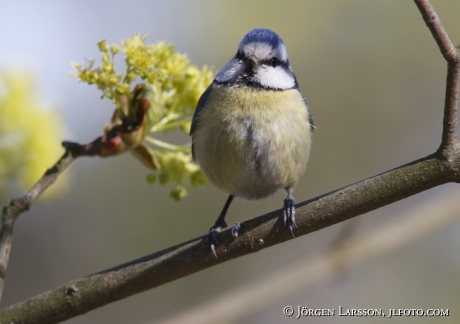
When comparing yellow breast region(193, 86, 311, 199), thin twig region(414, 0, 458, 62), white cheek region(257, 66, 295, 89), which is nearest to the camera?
thin twig region(414, 0, 458, 62)

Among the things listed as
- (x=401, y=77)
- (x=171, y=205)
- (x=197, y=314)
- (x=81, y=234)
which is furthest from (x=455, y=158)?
(x=81, y=234)

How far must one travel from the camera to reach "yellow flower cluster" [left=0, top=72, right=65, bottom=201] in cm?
195

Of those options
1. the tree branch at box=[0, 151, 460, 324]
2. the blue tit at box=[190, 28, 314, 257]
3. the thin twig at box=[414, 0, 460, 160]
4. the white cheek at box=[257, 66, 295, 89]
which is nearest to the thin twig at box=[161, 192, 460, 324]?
the tree branch at box=[0, 151, 460, 324]

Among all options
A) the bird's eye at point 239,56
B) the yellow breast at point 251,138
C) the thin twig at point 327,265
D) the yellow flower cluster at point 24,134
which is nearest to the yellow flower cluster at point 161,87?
the yellow flower cluster at point 24,134

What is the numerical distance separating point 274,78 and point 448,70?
129 cm

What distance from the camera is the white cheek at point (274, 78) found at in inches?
108

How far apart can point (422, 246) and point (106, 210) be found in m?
3.04

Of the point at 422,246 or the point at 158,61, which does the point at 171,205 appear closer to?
the point at 422,246

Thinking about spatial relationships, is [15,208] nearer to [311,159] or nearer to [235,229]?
[235,229]

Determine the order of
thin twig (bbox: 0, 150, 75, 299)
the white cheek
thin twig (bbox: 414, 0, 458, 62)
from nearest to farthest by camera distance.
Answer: thin twig (bbox: 414, 0, 458, 62)
thin twig (bbox: 0, 150, 75, 299)
the white cheek

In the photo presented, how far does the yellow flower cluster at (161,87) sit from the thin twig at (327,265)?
0.57 metres

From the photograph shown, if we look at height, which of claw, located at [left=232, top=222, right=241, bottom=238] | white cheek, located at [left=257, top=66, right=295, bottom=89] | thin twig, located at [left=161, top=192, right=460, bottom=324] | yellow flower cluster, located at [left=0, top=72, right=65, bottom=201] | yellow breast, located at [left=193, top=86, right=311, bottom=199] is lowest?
thin twig, located at [left=161, top=192, right=460, bottom=324]

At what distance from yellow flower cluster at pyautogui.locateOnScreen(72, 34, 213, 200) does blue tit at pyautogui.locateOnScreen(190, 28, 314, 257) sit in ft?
1.09

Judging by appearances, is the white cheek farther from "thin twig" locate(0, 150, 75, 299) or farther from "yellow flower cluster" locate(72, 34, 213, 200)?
"thin twig" locate(0, 150, 75, 299)
